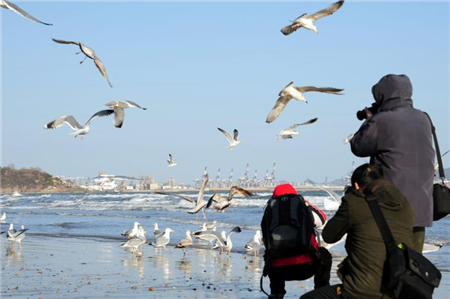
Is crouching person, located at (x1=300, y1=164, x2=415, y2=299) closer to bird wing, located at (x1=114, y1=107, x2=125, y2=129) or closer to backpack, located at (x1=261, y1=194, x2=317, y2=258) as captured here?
backpack, located at (x1=261, y1=194, x2=317, y2=258)

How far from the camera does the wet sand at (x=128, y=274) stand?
24.7 feet

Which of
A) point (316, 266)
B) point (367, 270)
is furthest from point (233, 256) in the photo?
point (367, 270)

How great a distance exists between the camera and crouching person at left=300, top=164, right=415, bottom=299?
12.8 feet

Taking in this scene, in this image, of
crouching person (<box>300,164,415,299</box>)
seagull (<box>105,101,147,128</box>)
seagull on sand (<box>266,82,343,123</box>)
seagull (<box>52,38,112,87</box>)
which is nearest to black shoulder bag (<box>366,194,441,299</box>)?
crouching person (<box>300,164,415,299</box>)

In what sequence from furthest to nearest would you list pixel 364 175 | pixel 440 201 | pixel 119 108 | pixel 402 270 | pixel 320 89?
pixel 119 108 → pixel 320 89 → pixel 440 201 → pixel 364 175 → pixel 402 270

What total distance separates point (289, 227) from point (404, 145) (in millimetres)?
930

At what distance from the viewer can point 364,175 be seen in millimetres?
4027

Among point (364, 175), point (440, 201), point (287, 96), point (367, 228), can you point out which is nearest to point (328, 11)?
point (287, 96)

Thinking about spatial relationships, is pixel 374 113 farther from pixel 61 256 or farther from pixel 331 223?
pixel 61 256

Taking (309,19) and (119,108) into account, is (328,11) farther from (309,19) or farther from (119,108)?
(119,108)

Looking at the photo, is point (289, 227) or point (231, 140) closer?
point (289, 227)

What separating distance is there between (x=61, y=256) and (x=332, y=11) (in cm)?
563

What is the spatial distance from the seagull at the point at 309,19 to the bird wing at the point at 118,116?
243 cm

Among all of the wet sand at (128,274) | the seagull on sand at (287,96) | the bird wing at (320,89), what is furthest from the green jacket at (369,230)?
the seagull on sand at (287,96)
